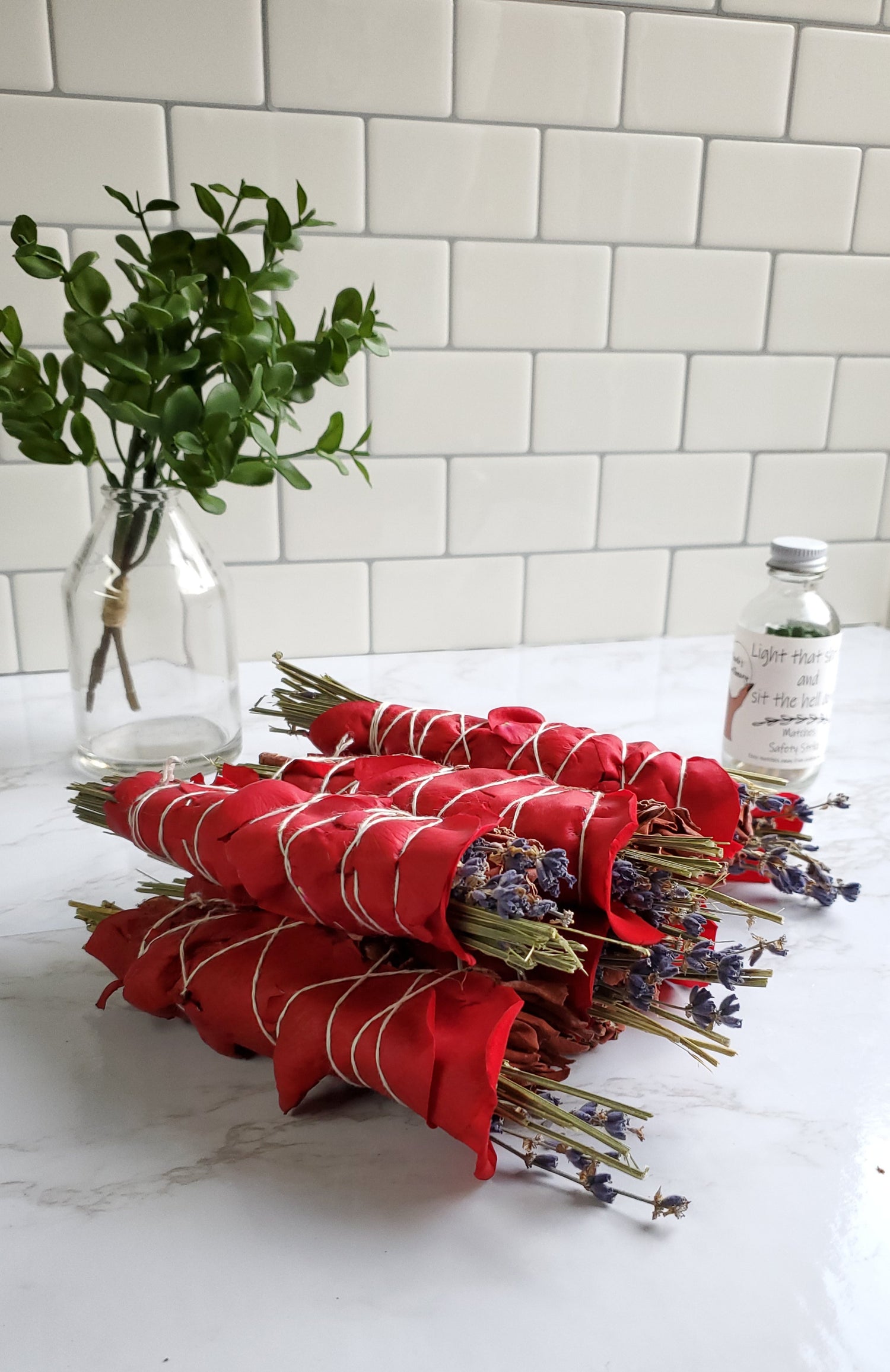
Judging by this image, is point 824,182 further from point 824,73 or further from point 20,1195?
point 20,1195

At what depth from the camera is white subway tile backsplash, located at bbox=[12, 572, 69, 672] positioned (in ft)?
3.29

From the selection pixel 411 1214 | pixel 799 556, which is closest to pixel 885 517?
pixel 799 556

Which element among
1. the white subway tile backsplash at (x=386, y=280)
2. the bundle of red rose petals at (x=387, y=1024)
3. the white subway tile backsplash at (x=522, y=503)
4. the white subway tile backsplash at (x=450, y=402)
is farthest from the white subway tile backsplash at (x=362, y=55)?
the bundle of red rose petals at (x=387, y=1024)

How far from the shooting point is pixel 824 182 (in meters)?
1.08

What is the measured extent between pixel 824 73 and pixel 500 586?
573 mm

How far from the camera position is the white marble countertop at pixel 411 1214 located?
38 centimetres

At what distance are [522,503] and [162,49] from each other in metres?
0.50

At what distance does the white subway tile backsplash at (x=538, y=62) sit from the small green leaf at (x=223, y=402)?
1.49 ft

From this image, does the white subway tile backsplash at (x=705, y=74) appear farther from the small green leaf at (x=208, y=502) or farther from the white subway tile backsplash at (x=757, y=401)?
the small green leaf at (x=208, y=502)

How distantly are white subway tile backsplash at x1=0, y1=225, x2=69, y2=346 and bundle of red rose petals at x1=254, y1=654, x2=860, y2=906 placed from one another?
45cm

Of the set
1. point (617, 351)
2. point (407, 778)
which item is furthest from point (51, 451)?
point (617, 351)

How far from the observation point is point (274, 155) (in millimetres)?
940

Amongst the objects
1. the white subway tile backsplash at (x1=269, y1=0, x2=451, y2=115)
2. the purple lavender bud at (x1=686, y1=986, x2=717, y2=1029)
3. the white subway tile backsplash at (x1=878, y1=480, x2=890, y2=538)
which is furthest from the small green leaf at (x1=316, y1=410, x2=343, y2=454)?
the white subway tile backsplash at (x1=878, y1=480, x2=890, y2=538)

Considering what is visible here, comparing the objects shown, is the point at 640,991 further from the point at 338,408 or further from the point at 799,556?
the point at 338,408
